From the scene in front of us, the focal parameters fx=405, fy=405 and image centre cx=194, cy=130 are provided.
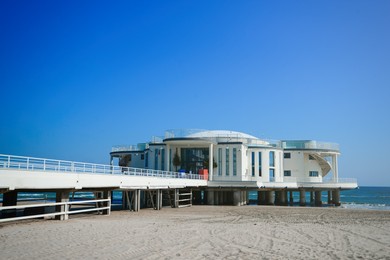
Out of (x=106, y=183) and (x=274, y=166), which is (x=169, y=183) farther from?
(x=274, y=166)

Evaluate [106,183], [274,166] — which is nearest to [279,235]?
[106,183]

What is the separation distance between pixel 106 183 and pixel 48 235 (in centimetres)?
882

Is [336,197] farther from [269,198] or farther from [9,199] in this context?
[9,199]

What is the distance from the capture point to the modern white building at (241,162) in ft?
134

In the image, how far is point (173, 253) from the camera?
10.7 m

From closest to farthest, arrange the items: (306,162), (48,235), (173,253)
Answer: (173,253)
(48,235)
(306,162)

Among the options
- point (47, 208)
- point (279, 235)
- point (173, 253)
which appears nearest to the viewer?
point (173, 253)

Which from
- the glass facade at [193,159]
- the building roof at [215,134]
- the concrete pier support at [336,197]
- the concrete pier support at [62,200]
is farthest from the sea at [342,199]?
the concrete pier support at [62,200]

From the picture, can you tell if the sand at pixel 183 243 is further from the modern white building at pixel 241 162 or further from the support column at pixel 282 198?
the support column at pixel 282 198

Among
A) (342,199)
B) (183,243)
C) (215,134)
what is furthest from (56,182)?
(342,199)

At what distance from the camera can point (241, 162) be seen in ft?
138

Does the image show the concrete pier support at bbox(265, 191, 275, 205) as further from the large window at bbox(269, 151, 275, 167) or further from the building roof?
the building roof

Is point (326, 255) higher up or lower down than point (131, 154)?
lower down

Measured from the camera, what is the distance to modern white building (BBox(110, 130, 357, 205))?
40.8 meters
